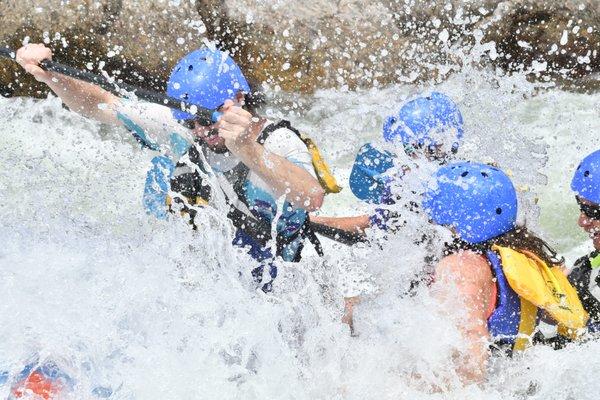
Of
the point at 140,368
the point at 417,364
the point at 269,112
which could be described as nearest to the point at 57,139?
the point at 269,112

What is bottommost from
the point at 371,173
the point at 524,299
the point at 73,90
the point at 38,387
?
the point at 38,387

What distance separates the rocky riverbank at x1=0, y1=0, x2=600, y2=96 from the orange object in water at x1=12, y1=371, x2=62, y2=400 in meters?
4.15

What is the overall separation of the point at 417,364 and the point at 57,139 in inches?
180

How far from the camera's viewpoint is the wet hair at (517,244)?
3105mm

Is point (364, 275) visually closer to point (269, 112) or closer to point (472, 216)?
point (472, 216)

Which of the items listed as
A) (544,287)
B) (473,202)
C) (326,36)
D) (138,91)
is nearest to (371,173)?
(473,202)

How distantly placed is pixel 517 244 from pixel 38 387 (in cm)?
187

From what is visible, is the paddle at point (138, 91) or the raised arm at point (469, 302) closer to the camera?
the raised arm at point (469, 302)

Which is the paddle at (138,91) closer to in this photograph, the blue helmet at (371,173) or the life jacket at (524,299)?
the blue helmet at (371,173)

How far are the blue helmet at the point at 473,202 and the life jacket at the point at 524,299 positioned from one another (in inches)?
5.2

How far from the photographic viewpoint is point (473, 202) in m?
3.15

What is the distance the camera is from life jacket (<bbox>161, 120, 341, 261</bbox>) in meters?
3.62

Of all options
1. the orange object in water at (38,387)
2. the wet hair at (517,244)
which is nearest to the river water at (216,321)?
the orange object in water at (38,387)

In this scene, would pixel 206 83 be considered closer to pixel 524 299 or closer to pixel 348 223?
pixel 348 223
